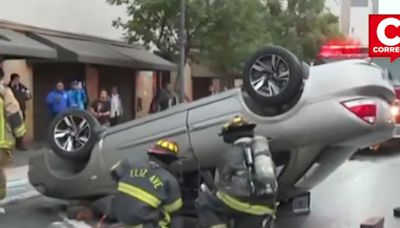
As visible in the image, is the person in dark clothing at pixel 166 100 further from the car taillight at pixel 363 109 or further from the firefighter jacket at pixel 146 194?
the firefighter jacket at pixel 146 194

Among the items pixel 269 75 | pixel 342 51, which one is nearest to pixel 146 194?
pixel 269 75

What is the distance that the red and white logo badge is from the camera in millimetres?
15914

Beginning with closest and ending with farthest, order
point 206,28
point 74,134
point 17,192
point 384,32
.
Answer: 1. point 74,134
2. point 17,192
3. point 384,32
4. point 206,28

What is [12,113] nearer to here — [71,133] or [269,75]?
[71,133]

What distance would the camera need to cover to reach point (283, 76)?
27.1ft

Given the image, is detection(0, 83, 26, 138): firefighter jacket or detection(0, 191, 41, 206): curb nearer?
detection(0, 83, 26, 138): firefighter jacket

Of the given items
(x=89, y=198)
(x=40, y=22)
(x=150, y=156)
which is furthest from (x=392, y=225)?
(x=40, y=22)

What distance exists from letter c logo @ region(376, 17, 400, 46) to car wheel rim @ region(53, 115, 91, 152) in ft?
26.0

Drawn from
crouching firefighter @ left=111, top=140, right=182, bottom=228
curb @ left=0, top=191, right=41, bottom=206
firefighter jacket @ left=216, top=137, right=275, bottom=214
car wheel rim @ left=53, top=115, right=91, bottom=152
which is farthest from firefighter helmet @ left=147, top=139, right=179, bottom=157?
curb @ left=0, top=191, right=41, bottom=206

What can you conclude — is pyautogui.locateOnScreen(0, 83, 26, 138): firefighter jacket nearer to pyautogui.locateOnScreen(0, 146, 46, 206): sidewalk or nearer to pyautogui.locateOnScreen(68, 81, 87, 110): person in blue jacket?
pyautogui.locateOnScreen(0, 146, 46, 206): sidewalk

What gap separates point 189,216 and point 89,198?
4.72 ft

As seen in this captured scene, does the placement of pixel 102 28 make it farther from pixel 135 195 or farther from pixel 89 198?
pixel 135 195

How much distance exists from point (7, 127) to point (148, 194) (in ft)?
15.3

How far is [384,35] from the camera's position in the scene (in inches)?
663
